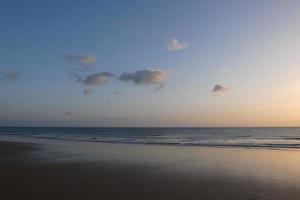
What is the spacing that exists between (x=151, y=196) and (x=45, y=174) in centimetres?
630

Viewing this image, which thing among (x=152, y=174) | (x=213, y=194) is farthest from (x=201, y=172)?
(x=213, y=194)

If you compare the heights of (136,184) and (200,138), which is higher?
(200,138)

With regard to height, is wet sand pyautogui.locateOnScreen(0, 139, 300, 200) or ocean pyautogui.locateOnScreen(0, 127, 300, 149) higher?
ocean pyautogui.locateOnScreen(0, 127, 300, 149)

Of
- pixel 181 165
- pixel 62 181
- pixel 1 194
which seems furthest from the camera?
pixel 181 165

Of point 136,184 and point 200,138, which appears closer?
point 136,184

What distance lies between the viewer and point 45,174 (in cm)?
1559

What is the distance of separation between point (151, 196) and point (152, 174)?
16.8ft

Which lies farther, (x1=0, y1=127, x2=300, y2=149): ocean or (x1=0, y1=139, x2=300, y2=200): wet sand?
→ (x1=0, y1=127, x2=300, y2=149): ocean

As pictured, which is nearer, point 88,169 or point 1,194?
point 1,194

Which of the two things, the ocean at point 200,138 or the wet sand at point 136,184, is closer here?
the wet sand at point 136,184

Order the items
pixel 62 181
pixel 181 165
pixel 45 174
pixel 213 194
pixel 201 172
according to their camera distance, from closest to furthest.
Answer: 1. pixel 213 194
2. pixel 62 181
3. pixel 45 174
4. pixel 201 172
5. pixel 181 165

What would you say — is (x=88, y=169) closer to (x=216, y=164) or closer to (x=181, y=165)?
(x=181, y=165)

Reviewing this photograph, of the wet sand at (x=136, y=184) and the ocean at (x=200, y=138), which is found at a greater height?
the ocean at (x=200, y=138)

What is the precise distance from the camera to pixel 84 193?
1164 centimetres
